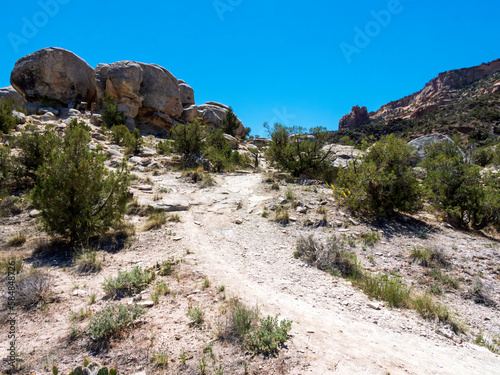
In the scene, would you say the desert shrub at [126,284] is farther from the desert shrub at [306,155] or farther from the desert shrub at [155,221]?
the desert shrub at [306,155]

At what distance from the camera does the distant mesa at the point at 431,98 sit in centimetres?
7119

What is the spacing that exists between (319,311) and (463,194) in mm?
7561

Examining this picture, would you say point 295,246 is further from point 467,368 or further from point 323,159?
point 323,159

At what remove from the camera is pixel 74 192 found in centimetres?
509

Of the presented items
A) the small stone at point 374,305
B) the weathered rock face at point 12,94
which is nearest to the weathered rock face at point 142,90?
the weathered rock face at point 12,94

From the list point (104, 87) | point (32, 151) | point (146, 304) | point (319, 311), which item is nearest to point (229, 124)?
point (104, 87)

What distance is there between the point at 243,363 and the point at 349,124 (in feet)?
361

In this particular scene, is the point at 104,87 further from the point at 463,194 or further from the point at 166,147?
the point at 463,194

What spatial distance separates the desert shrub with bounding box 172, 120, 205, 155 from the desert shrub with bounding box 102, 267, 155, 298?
1183 cm

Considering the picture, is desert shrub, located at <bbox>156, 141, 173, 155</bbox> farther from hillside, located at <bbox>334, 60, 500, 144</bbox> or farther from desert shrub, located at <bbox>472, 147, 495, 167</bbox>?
desert shrub, located at <bbox>472, 147, 495, 167</bbox>

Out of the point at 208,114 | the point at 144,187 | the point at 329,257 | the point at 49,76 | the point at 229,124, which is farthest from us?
the point at 208,114

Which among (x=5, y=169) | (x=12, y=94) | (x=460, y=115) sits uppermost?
(x=460, y=115)

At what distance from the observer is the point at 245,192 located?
10.1 meters

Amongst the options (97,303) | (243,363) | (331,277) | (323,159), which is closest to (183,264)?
(97,303)
